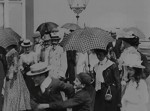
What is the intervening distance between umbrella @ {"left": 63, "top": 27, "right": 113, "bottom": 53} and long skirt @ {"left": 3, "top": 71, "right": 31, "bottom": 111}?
1.43 metres

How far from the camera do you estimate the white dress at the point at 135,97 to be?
9397mm

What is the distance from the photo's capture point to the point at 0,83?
35.9 ft

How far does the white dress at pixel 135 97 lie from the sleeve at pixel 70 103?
1.05m

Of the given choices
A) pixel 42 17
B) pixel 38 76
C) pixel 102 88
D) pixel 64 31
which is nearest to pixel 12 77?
pixel 38 76

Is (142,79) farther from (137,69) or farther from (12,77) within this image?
(12,77)

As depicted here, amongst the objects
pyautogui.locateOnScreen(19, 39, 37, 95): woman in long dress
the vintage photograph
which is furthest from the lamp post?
pyautogui.locateOnScreen(19, 39, 37, 95): woman in long dress

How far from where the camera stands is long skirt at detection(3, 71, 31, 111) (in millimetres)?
9664

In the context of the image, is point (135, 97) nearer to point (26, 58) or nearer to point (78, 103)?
point (78, 103)

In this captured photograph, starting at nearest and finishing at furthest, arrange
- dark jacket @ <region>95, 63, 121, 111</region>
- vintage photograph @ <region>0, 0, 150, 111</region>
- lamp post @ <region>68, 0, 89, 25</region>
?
1. vintage photograph @ <region>0, 0, 150, 111</region>
2. dark jacket @ <region>95, 63, 121, 111</region>
3. lamp post @ <region>68, 0, 89, 25</region>

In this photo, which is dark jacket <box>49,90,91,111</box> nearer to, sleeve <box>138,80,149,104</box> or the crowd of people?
the crowd of people

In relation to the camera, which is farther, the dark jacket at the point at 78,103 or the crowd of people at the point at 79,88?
the crowd of people at the point at 79,88

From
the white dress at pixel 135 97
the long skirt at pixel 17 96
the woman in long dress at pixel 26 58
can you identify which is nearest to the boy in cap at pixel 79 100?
the white dress at pixel 135 97

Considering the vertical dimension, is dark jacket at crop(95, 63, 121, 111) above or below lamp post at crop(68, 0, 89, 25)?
below

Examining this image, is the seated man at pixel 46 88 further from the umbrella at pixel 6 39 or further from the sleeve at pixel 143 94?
the umbrella at pixel 6 39
